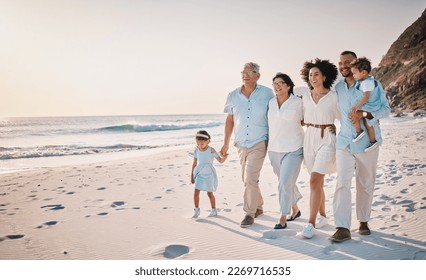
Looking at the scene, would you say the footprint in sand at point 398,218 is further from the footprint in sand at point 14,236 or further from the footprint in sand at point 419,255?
the footprint in sand at point 14,236

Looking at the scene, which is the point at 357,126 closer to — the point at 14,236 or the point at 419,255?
the point at 419,255

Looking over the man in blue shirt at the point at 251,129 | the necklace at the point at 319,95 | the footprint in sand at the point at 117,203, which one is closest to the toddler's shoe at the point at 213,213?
the man in blue shirt at the point at 251,129

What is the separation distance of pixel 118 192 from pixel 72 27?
277cm

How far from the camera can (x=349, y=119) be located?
344 cm

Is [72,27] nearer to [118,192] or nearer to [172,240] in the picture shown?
[118,192]

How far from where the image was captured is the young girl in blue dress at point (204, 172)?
14.8 feet

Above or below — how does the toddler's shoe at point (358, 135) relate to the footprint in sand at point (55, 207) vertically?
above

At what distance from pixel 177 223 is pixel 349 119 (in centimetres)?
233

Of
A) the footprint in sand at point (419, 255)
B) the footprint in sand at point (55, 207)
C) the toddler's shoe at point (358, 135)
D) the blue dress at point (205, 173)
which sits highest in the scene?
the toddler's shoe at point (358, 135)

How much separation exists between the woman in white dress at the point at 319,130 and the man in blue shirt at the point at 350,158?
107 mm

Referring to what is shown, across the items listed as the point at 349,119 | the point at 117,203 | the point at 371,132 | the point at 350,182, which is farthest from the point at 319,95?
the point at 117,203

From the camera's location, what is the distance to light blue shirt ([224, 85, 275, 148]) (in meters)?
4.23

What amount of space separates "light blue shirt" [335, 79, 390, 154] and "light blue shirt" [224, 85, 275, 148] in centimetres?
97
